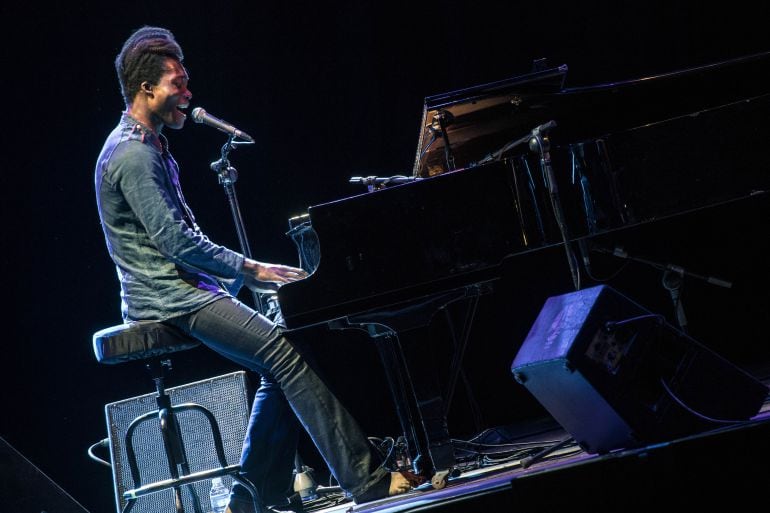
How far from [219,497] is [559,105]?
251 cm

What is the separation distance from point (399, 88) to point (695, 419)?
2713 mm

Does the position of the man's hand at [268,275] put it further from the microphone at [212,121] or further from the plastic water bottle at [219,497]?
the plastic water bottle at [219,497]

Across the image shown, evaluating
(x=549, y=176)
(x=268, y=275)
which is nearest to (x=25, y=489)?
(x=268, y=275)

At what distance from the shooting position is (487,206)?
2.92 m

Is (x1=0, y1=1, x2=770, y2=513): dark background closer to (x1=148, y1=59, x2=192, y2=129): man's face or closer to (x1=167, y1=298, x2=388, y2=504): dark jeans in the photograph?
(x1=148, y1=59, x2=192, y2=129): man's face

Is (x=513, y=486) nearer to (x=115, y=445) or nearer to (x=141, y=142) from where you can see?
(x=141, y=142)

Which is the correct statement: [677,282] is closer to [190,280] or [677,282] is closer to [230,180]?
[230,180]

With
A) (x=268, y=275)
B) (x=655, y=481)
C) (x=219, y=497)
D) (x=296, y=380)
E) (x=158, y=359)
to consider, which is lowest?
(x=655, y=481)

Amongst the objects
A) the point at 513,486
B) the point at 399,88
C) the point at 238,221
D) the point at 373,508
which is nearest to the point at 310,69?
the point at 399,88

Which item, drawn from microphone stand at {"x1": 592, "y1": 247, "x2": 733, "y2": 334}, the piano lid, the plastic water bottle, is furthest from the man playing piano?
microphone stand at {"x1": 592, "y1": 247, "x2": 733, "y2": 334}

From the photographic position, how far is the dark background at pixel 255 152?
4.54 m

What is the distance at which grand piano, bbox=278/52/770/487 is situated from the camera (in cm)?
286

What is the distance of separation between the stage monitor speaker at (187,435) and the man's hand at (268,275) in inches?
45.7

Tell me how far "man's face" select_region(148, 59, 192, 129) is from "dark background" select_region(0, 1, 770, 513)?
136cm
